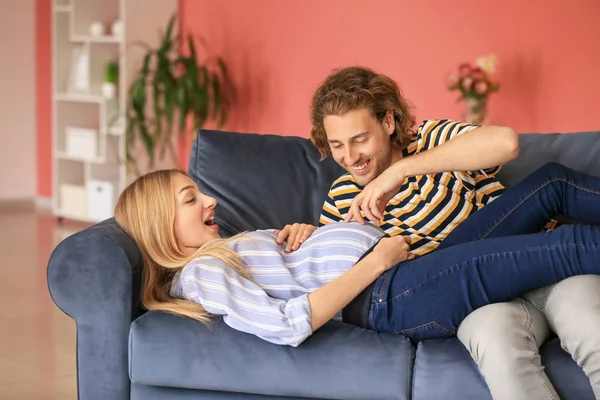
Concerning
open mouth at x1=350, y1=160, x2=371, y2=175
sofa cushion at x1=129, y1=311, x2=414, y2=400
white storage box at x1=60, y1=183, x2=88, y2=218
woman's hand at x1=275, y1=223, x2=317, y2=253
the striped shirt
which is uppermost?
open mouth at x1=350, y1=160, x2=371, y2=175

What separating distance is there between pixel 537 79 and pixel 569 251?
2.67 meters

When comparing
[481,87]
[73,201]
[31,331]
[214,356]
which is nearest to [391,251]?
[214,356]

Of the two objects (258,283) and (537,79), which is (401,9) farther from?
(258,283)

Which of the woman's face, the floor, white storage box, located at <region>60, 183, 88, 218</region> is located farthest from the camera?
white storage box, located at <region>60, 183, 88, 218</region>

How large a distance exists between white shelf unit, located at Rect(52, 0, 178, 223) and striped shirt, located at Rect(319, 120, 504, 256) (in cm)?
396

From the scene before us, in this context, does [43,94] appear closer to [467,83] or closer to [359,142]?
[467,83]

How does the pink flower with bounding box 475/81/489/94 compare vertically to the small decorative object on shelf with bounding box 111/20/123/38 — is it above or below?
below

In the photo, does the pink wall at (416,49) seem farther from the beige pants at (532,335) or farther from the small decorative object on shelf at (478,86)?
the beige pants at (532,335)

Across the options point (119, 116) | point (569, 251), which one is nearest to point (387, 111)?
point (569, 251)

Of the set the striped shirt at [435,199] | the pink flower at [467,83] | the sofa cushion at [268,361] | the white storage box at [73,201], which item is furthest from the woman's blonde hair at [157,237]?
the white storage box at [73,201]

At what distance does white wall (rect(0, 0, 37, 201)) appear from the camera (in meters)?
7.39

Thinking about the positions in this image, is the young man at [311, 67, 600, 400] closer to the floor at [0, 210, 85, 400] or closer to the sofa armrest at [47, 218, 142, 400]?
the sofa armrest at [47, 218, 142, 400]

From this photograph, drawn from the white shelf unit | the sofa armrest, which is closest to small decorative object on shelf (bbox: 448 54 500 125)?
the white shelf unit

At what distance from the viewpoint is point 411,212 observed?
2.62 m
